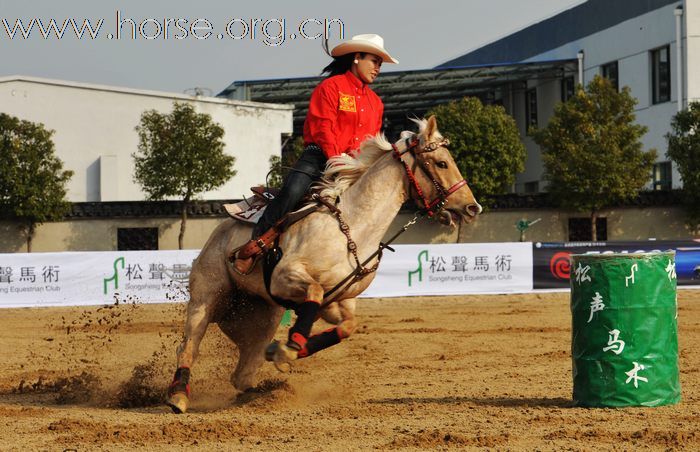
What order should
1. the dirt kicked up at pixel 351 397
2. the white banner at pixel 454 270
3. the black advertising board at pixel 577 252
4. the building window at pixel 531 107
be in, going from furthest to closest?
the building window at pixel 531 107
the black advertising board at pixel 577 252
the white banner at pixel 454 270
the dirt kicked up at pixel 351 397

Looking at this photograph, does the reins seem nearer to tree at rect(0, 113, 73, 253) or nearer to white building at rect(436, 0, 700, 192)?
tree at rect(0, 113, 73, 253)

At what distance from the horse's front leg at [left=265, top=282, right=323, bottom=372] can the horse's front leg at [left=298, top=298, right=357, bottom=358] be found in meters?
0.08

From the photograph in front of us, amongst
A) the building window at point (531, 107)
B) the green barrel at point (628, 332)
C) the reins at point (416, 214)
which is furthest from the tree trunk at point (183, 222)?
the green barrel at point (628, 332)

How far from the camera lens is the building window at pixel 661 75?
40.0 metres

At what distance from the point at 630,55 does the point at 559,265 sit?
2205cm

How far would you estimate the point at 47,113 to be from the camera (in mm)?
40406

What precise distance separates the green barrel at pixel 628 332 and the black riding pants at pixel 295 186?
2.44 metres

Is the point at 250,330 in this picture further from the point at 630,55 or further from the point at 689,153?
the point at 630,55

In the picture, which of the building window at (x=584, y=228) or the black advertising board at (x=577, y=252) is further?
the building window at (x=584, y=228)

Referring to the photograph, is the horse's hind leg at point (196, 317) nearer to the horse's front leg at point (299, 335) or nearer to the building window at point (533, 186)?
the horse's front leg at point (299, 335)

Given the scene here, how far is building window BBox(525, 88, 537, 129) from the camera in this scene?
52.4 metres

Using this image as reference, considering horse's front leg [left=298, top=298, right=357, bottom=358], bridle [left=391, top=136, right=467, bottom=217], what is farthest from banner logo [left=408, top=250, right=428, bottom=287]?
bridle [left=391, top=136, right=467, bottom=217]

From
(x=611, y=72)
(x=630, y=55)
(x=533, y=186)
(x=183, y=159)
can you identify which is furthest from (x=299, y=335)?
(x=533, y=186)

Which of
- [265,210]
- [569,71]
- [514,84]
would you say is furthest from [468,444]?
[514,84]
